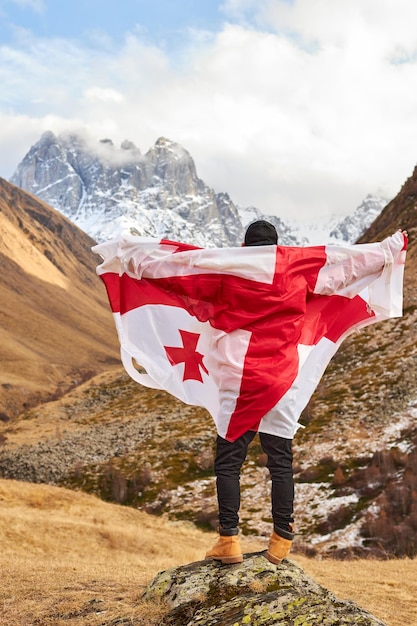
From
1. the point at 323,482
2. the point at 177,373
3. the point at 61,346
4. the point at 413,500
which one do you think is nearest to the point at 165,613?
the point at 177,373

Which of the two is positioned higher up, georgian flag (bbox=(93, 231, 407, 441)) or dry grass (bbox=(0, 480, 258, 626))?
georgian flag (bbox=(93, 231, 407, 441))

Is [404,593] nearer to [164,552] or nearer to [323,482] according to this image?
[164,552]

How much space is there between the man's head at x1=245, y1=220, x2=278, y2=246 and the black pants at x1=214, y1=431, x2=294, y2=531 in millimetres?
2623

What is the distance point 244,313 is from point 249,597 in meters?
3.60

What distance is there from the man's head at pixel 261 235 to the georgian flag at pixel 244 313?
0.93 feet

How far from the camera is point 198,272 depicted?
26.5 ft

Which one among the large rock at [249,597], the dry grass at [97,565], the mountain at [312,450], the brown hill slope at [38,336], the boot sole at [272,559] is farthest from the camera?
the brown hill slope at [38,336]

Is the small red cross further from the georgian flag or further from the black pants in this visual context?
the black pants

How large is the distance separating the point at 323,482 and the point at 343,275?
2538 cm

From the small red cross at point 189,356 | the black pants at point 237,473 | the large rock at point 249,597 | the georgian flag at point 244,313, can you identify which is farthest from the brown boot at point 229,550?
the small red cross at point 189,356

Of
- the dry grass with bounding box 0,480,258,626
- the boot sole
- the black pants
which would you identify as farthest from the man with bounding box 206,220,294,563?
the dry grass with bounding box 0,480,258,626

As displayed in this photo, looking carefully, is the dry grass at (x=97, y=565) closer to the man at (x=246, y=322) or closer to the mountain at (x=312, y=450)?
the man at (x=246, y=322)

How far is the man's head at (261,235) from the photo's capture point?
8148mm

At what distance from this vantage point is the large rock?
6938 mm
